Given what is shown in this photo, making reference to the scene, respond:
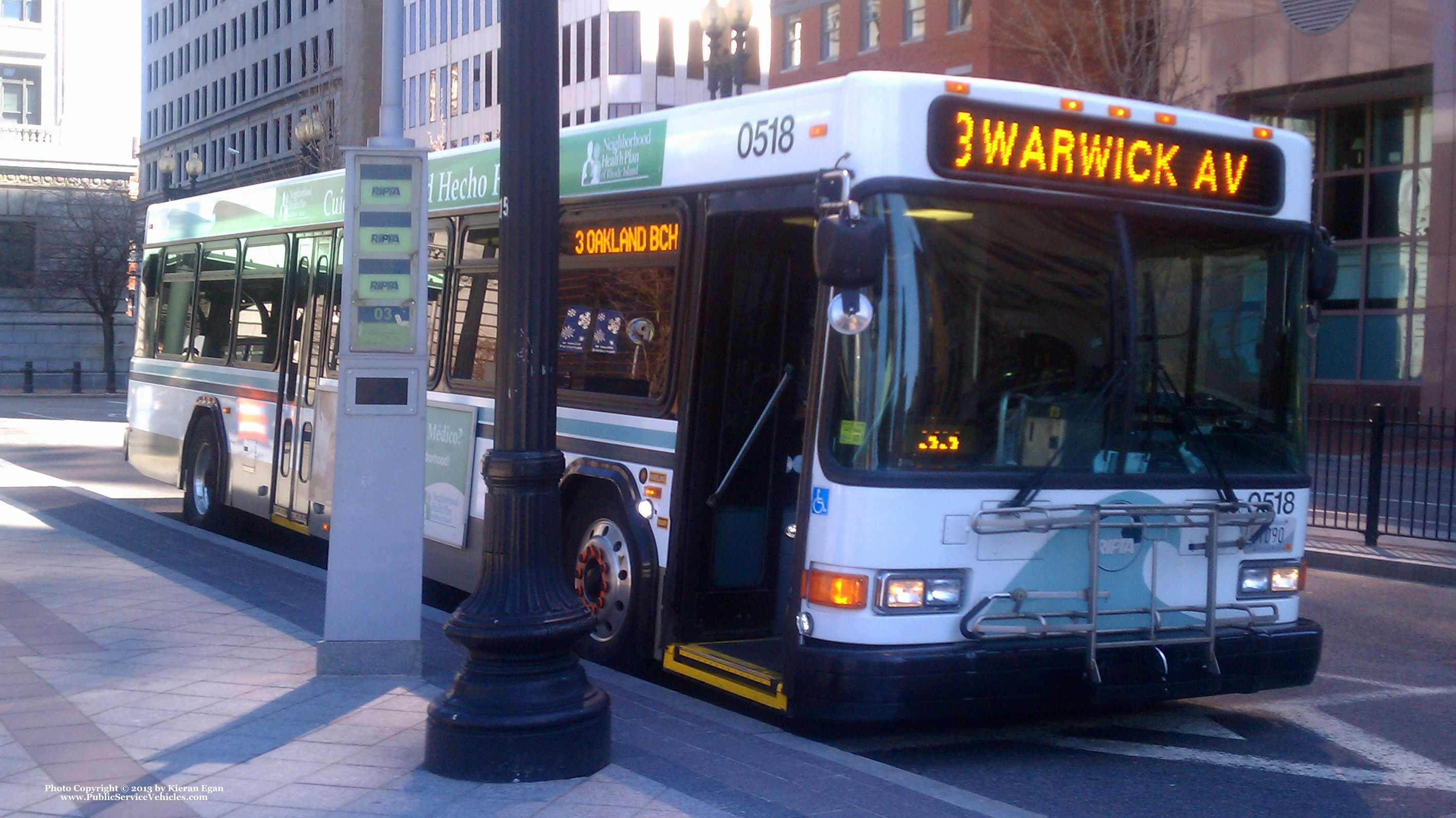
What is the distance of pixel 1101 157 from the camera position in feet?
20.5

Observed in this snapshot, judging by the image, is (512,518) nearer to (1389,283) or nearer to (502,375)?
(502,375)

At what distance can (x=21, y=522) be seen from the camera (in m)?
12.4

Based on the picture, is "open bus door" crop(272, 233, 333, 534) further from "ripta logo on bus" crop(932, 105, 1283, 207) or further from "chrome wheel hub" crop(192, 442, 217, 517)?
"ripta logo on bus" crop(932, 105, 1283, 207)

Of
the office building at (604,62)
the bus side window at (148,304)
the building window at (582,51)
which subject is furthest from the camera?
the building window at (582,51)

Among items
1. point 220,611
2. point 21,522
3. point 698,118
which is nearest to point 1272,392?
point 698,118

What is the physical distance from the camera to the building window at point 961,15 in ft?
124

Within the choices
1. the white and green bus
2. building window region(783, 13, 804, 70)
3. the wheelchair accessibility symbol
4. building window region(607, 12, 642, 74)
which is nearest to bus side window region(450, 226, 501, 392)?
the white and green bus

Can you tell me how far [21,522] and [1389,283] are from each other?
2520 cm

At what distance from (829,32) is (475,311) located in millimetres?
35915

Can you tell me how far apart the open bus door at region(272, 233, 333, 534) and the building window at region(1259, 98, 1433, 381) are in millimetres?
21785

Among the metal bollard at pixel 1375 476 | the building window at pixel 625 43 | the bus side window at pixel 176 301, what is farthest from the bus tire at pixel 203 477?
the building window at pixel 625 43

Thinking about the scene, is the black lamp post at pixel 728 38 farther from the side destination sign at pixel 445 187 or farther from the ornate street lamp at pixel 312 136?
the ornate street lamp at pixel 312 136

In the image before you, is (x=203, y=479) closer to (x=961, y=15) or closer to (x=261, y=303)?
(x=261, y=303)

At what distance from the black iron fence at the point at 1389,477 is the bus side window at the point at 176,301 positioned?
→ 11056 mm
